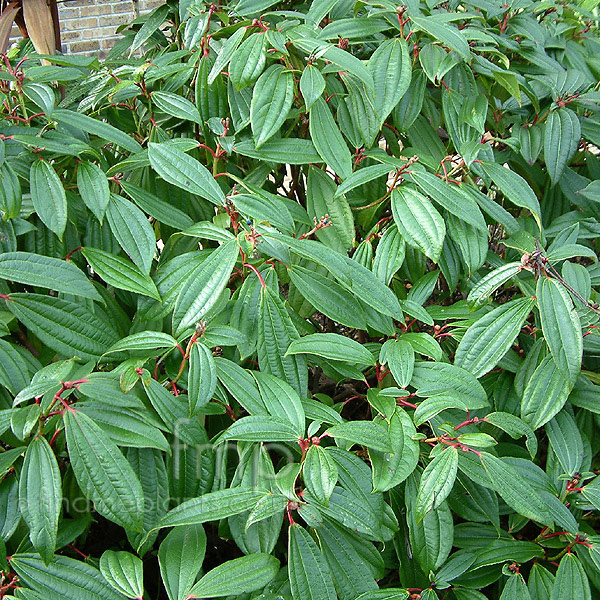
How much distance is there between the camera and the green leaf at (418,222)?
2.66 ft

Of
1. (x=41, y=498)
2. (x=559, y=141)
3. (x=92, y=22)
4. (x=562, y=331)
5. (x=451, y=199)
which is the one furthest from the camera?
(x=92, y=22)

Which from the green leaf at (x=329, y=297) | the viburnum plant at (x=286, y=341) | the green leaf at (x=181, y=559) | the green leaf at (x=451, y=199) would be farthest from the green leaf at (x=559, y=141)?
the green leaf at (x=181, y=559)

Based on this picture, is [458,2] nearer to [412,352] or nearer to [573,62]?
[573,62]

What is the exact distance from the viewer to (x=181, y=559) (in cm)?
68

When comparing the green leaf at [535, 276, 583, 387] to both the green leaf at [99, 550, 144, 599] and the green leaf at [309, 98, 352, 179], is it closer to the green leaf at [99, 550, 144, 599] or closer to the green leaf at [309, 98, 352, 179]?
the green leaf at [309, 98, 352, 179]

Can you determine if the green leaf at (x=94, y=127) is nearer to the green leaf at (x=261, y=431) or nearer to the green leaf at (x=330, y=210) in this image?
the green leaf at (x=330, y=210)

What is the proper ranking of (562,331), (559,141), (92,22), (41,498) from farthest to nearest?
(92,22)
(559,141)
(562,331)
(41,498)

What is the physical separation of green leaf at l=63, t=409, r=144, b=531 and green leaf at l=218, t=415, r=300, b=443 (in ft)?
0.35

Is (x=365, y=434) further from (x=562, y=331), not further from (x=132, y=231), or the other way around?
(x=132, y=231)

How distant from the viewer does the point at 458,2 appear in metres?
1.14

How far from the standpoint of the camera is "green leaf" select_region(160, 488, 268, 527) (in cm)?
65

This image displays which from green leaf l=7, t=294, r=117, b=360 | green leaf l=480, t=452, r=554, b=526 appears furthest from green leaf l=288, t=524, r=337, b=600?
green leaf l=7, t=294, r=117, b=360

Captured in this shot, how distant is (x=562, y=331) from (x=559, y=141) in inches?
17.3

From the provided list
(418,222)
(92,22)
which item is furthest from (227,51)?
(92,22)
